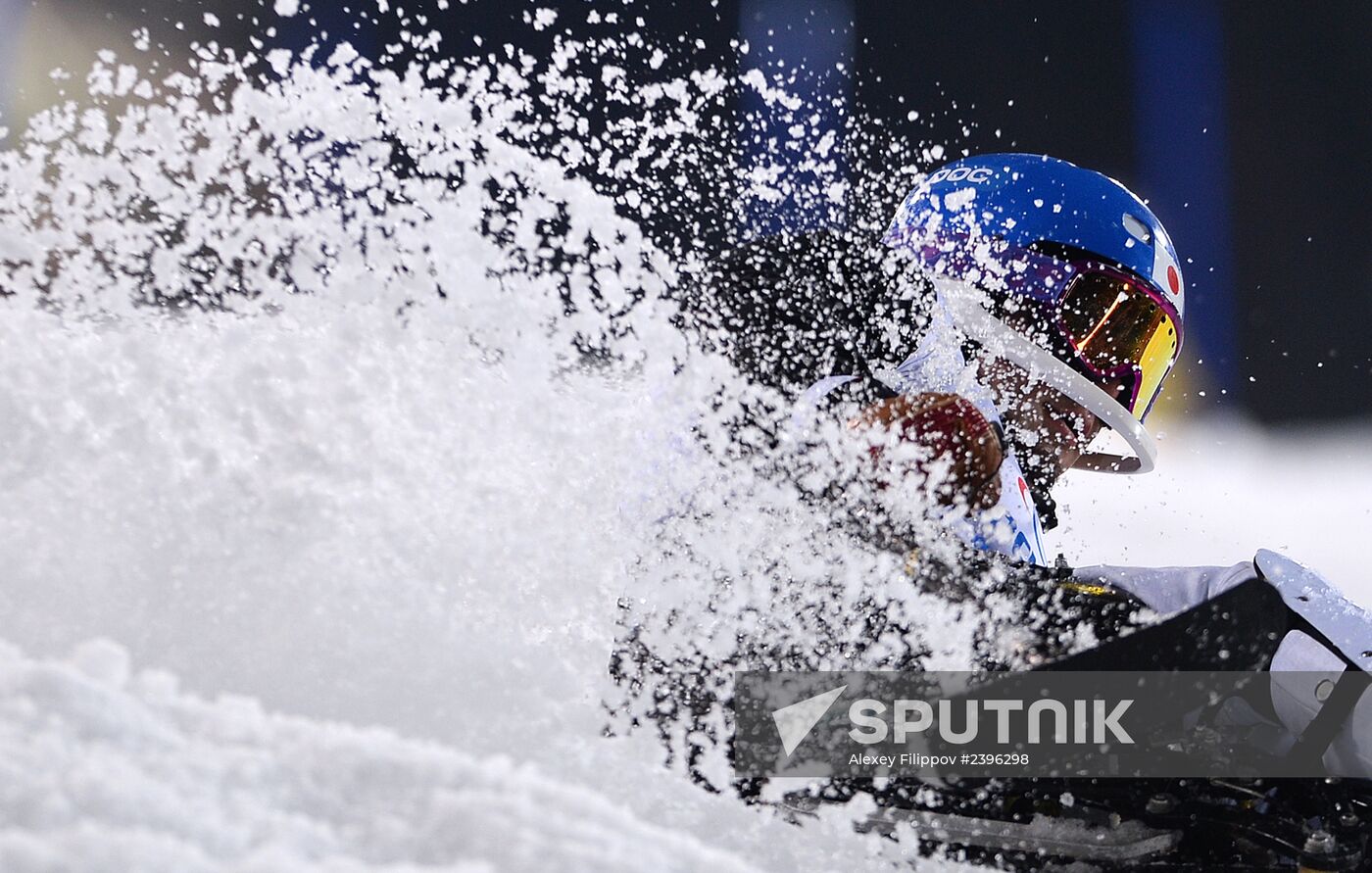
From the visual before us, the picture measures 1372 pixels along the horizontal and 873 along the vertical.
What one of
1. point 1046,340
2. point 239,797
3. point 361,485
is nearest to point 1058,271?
point 1046,340

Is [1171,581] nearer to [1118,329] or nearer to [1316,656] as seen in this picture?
[1316,656]

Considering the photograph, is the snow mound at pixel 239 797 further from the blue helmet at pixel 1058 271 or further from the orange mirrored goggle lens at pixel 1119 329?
the orange mirrored goggle lens at pixel 1119 329

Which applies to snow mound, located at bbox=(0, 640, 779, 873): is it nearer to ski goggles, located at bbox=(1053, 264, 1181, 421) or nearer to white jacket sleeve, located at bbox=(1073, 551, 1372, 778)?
white jacket sleeve, located at bbox=(1073, 551, 1372, 778)

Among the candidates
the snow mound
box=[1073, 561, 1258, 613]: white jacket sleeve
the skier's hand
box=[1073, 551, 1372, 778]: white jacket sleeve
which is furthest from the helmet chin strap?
the snow mound

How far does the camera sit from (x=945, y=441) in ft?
5.05

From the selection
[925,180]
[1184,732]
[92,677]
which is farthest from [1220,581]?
[92,677]

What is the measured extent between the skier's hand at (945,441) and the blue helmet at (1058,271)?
0.63 m

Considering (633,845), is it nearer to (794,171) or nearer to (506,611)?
(506,611)

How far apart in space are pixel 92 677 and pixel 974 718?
3.31ft

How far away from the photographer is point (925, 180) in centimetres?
248

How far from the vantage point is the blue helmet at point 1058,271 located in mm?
2215

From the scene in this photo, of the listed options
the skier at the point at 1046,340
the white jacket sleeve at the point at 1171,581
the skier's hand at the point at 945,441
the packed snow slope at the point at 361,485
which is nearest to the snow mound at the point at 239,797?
the packed snow slope at the point at 361,485

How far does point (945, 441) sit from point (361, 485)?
45.8 inches

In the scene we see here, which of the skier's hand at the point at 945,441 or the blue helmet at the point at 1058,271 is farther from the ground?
the blue helmet at the point at 1058,271
